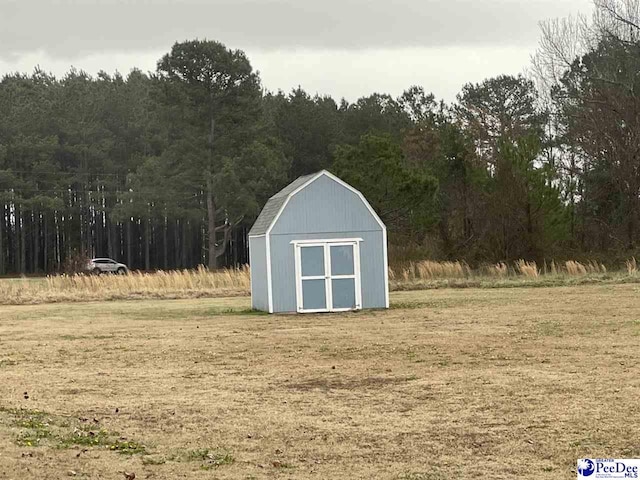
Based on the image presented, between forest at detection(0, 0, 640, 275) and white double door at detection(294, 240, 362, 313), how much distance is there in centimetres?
1598

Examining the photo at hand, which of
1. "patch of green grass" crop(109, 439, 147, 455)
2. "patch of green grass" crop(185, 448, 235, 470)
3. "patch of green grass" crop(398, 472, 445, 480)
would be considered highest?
"patch of green grass" crop(109, 439, 147, 455)

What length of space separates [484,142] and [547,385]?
4628cm

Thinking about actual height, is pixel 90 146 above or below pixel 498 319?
above

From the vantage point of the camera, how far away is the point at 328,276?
27.8m

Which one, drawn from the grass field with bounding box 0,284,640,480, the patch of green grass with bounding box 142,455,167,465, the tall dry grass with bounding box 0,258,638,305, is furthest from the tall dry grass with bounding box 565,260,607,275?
the patch of green grass with bounding box 142,455,167,465

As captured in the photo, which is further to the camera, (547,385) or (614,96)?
(614,96)

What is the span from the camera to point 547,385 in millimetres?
12672

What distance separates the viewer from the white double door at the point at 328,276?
2766cm

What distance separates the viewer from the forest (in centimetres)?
4725

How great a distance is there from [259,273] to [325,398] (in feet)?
53.8

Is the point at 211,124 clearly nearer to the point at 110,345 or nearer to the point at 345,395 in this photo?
the point at 110,345

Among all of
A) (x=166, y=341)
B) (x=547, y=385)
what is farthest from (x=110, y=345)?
(x=547, y=385)

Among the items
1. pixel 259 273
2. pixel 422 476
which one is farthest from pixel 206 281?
pixel 422 476

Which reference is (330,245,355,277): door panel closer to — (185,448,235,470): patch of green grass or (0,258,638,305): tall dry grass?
(0,258,638,305): tall dry grass
